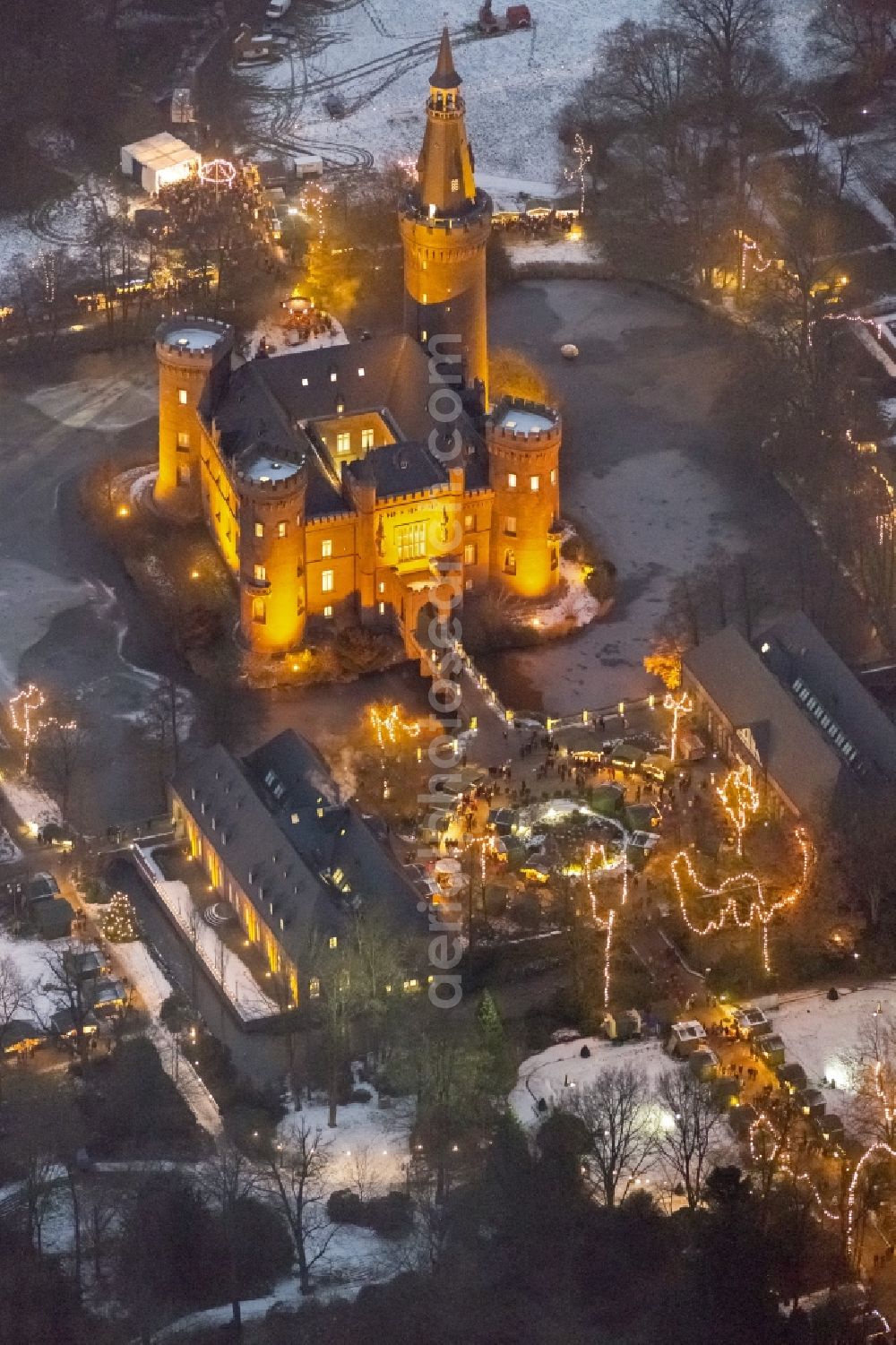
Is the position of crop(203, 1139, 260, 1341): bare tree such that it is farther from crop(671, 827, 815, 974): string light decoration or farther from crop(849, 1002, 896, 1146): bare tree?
crop(849, 1002, 896, 1146): bare tree

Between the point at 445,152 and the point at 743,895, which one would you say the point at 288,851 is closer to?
the point at 743,895

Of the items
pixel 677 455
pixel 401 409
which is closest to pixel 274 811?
pixel 401 409

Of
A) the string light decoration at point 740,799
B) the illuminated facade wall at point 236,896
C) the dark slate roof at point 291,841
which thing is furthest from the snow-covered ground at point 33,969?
the string light decoration at point 740,799

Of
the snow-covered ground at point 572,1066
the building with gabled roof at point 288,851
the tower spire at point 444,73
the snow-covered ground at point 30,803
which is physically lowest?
the snow-covered ground at point 572,1066

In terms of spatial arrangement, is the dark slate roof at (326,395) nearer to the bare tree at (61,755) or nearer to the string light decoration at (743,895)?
the bare tree at (61,755)

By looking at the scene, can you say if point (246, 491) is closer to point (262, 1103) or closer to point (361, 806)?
point (361, 806)

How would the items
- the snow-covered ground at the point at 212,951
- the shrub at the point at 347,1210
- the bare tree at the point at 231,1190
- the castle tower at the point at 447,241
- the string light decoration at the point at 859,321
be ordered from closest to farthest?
the bare tree at the point at 231,1190 < the shrub at the point at 347,1210 < the snow-covered ground at the point at 212,951 < the castle tower at the point at 447,241 < the string light decoration at the point at 859,321

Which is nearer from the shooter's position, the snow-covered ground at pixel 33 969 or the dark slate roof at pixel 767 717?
the snow-covered ground at pixel 33 969
